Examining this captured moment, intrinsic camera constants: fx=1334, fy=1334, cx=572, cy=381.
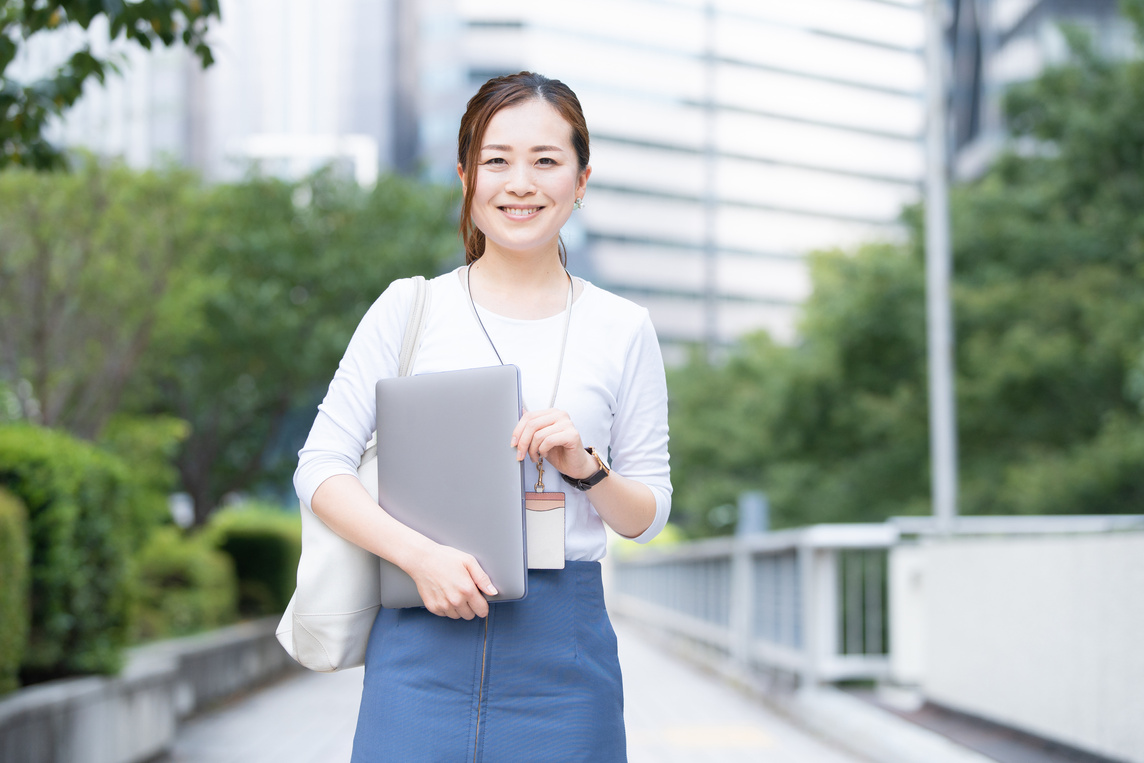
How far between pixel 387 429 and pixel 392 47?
3171 inches

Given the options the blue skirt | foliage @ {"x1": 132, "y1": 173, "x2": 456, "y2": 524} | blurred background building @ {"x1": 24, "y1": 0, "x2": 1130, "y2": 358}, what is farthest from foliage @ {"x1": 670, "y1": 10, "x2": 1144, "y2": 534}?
blurred background building @ {"x1": 24, "y1": 0, "x2": 1130, "y2": 358}

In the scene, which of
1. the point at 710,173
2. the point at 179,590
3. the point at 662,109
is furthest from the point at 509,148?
the point at 710,173

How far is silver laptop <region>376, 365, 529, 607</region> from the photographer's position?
5.97 ft

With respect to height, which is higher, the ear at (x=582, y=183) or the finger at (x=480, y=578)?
the ear at (x=582, y=183)

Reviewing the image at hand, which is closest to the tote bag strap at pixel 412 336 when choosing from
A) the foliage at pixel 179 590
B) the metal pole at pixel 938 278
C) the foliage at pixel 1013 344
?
the foliage at pixel 179 590

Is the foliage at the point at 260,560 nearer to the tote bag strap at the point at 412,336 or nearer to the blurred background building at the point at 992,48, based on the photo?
the tote bag strap at the point at 412,336

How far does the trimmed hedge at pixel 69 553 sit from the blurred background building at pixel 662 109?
198ft

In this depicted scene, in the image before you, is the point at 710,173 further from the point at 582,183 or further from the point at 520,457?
the point at 520,457

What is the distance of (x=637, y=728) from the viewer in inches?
370

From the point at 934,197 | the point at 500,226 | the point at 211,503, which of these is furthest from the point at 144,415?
the point at 500,226

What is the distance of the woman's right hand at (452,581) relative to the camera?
5.86 ft

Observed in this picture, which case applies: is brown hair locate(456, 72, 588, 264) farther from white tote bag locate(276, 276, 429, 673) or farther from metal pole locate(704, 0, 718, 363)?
metal pole locate(704, 0, 718, 363)

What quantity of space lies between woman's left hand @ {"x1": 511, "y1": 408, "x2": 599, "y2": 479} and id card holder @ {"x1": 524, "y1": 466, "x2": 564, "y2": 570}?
97mm

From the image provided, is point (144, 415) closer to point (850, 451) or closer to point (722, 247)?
point (850, 451)
